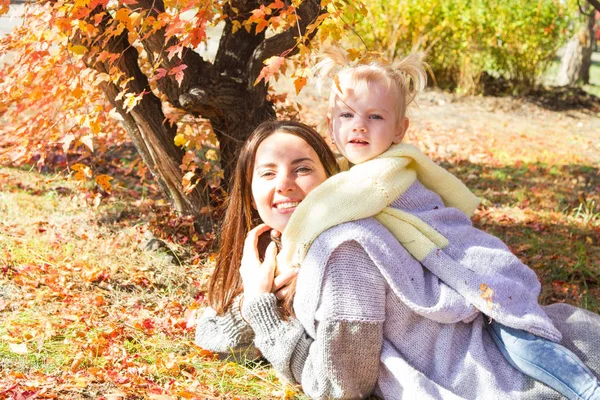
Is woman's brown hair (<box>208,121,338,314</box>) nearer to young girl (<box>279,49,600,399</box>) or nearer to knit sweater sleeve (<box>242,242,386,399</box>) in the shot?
young girl (<box>279,49,600,399</box>)

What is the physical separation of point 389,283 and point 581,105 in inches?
348

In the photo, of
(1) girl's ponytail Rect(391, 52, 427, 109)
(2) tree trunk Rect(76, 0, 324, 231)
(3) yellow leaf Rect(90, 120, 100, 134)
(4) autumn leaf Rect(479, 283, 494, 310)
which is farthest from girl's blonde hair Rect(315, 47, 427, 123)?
(3) yellow leaf Rect(90, 120, 100, 134)

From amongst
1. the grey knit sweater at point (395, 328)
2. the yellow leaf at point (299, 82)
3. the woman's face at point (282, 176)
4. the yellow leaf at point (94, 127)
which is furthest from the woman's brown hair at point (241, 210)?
the yellow leaf at point (94, 127)

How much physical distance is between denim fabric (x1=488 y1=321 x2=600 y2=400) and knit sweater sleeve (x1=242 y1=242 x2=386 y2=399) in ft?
1.49

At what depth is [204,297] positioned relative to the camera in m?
3.62

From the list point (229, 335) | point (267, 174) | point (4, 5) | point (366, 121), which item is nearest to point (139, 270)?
point (229, 335)

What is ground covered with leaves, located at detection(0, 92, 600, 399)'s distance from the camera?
2.78 meters

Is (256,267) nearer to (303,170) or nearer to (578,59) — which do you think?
(303,170)

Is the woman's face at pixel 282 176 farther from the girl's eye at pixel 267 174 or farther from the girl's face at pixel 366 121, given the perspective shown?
the girl's face at pixel 366 121

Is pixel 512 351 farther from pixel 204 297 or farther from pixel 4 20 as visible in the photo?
pixel 4 20

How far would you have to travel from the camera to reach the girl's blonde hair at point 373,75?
2.68 meters

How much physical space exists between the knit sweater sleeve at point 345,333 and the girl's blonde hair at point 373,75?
639 millimetres

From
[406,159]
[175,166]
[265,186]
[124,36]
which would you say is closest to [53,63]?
[124,36]

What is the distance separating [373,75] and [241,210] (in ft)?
2.82
